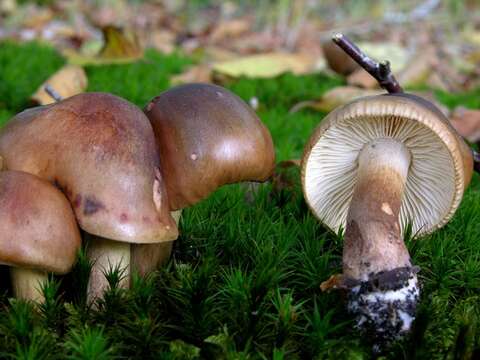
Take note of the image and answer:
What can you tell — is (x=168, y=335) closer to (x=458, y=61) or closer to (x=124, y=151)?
(x=124, y=151)

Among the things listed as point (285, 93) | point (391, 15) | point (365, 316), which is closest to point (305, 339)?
point (365, 316)

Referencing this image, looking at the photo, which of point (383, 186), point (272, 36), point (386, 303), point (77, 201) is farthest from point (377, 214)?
point (272, 36)

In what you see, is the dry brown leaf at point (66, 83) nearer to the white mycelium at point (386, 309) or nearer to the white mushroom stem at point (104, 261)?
the white mushroom stem at point (104, 261)

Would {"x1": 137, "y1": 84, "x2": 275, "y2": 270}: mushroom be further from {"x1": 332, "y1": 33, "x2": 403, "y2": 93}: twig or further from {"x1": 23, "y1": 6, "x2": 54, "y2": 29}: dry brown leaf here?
{"x1": 23, "y1": 6, "x2": 54, "y2": 29}: dry brown leaf

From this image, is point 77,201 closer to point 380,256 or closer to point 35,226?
point 35,226

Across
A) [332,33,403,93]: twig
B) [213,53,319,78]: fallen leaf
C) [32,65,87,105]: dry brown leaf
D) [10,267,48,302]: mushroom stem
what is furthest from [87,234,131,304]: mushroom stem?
[213,53,319,78]: fallen leaf

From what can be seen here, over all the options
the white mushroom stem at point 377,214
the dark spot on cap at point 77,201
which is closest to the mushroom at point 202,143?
the dark spot on cap at point 77,201
